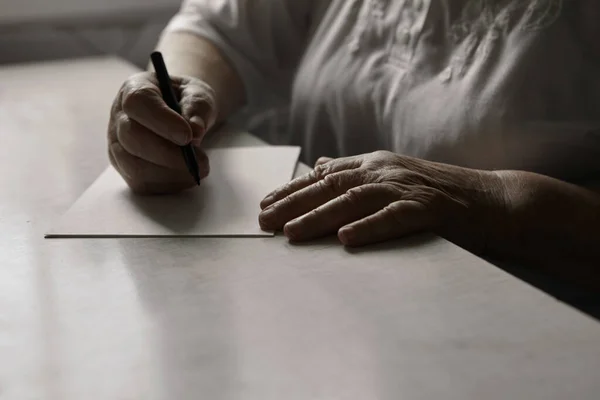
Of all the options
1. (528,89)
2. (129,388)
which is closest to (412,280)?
(129,388)

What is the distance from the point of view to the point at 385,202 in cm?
68

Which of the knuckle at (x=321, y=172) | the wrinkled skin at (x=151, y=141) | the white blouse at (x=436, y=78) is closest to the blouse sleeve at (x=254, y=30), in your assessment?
the white blouse at (x=436, y=78)

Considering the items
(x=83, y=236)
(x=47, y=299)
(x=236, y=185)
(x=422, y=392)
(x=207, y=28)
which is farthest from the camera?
(x=207, y=28)

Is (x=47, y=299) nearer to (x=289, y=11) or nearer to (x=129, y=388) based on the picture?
(x=129, y=388)

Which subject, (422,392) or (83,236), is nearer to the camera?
(422,392)

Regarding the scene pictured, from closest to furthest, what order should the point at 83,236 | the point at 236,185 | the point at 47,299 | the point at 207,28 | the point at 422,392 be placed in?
the point at 422,392, the point at 47,299, the point at 83,236, the point at 236,185, the point at 207,28

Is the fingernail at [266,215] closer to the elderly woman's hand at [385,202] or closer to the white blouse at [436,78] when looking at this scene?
the elderly woman's hand at [385,202]

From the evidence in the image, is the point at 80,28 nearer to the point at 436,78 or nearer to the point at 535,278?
the point at 436,78

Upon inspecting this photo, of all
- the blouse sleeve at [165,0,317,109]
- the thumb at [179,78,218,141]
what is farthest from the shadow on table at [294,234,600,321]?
the blouse sleeve at [165,0,317,109]

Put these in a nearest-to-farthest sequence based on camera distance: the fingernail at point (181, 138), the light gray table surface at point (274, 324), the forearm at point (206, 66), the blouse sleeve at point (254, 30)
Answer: the light gray table surface at point (274, 324) → the fingernail at point (181, 138) → the forearm at point (206, 66) → the blouse sleeve at point (254, 30)

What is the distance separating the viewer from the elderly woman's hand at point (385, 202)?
2.18ft

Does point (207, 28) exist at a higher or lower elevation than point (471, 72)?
lower

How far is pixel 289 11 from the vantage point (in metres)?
1.20

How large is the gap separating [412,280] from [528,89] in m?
0.35
